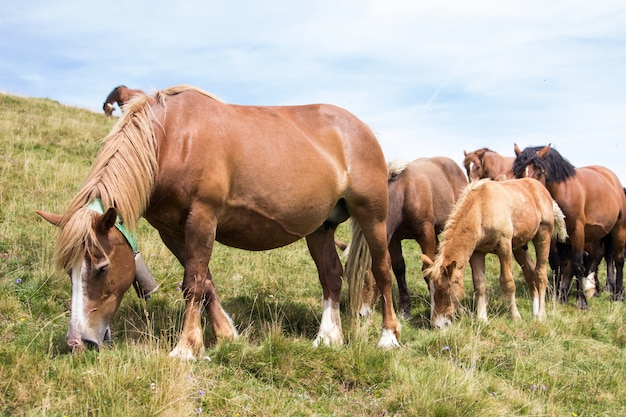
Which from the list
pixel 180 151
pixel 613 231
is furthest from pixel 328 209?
pixel 613 231

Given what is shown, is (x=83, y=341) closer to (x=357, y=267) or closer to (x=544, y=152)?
(x=357, y=267)

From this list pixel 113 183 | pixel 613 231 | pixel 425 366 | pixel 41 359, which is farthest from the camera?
pixel 613 231

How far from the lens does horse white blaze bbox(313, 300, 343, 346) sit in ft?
17.2

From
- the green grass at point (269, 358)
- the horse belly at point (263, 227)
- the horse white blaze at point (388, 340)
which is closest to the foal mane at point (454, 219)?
the green grass at point (269, 358)

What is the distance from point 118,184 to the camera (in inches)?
151

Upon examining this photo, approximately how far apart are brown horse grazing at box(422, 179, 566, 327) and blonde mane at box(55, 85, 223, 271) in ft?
12.3

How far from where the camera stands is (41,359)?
11.6 feet

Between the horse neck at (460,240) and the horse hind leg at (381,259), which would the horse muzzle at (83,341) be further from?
the horse neck at (460,240)

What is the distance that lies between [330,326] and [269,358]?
146cm

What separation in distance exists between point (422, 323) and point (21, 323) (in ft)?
15.4

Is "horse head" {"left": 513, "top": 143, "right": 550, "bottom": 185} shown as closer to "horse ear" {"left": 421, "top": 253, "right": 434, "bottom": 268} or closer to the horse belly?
"horse ear" {"left": 421, "top": 253, "right": 434, "bottom": 268}

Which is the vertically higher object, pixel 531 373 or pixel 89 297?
pixel 89 297

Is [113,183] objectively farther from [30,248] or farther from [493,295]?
[493,295]

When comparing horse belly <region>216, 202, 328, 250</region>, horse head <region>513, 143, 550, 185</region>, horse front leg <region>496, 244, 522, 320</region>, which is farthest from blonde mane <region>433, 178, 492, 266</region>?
horse head <region>513, 143, 550, 185</region>
